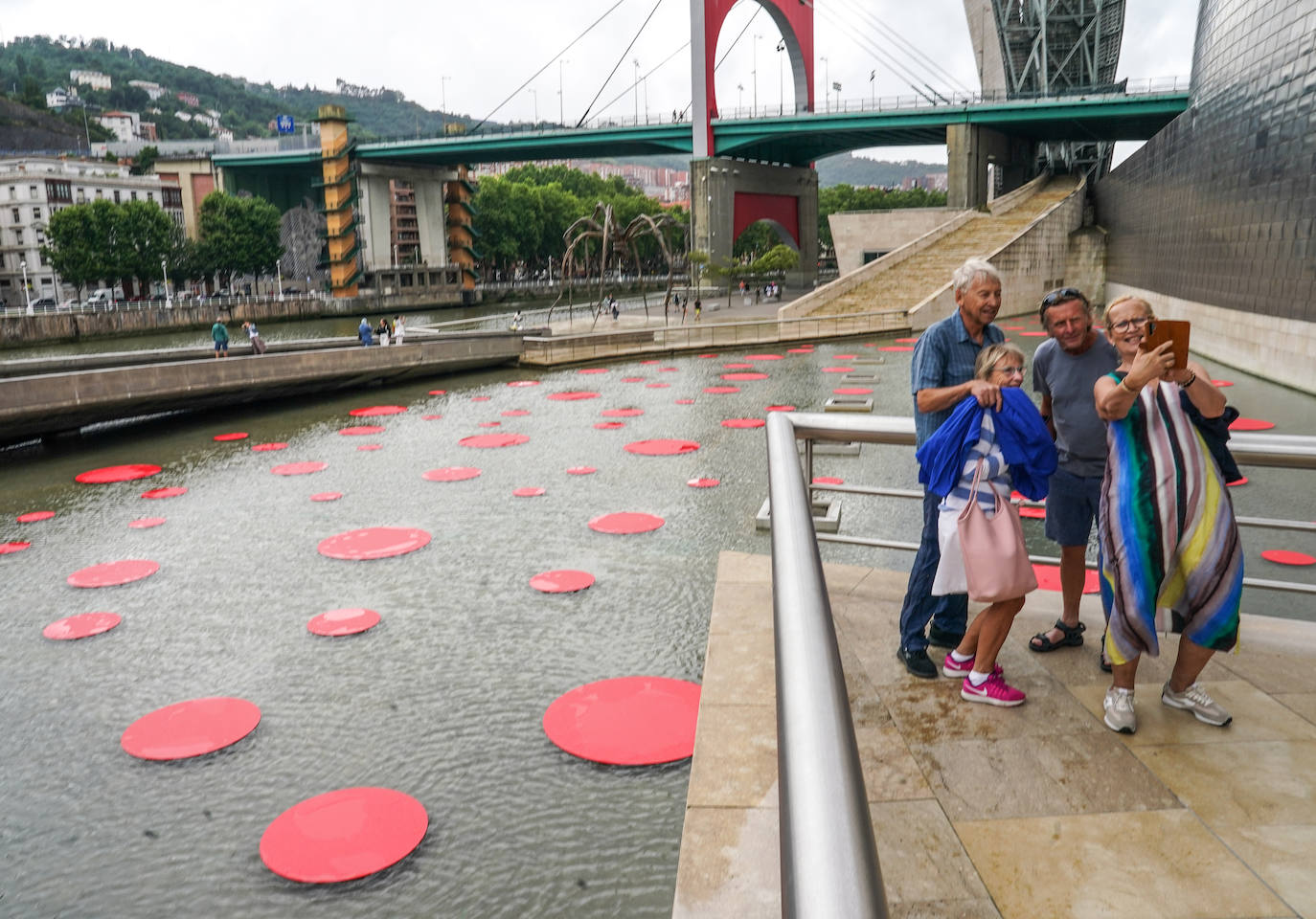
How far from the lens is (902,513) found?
957cm

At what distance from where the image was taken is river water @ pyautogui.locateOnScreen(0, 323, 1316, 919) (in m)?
3.99

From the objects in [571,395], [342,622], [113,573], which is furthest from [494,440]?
[342,622]

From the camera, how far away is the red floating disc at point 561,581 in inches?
293

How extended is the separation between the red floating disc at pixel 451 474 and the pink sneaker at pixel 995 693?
28.1 ft

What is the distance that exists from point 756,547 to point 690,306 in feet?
124

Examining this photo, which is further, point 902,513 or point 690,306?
point 690,306

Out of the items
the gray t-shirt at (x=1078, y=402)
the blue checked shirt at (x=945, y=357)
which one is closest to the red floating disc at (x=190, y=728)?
the blue checked shirt at (x=945, y=357)

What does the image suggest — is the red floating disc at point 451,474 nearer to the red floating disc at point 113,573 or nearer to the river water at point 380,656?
the river water at point 380,656

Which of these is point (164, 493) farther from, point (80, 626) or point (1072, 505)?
point (1072, 505)

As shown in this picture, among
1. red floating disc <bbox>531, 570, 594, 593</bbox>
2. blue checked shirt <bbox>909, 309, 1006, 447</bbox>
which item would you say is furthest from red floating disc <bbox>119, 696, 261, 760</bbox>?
blue checked shirt <bbox>909, 309, 1006, 447</bbox>

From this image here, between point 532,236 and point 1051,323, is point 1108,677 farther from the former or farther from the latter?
point 532,236

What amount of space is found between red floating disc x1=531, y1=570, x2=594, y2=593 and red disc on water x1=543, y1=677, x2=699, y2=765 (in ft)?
5.76

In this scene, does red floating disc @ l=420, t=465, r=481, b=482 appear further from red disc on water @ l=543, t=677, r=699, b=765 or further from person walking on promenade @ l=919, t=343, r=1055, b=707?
person walking on promenade @ l=919, t=343, r=1055, b=707

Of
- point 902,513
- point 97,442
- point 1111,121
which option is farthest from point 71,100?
point 902,513
